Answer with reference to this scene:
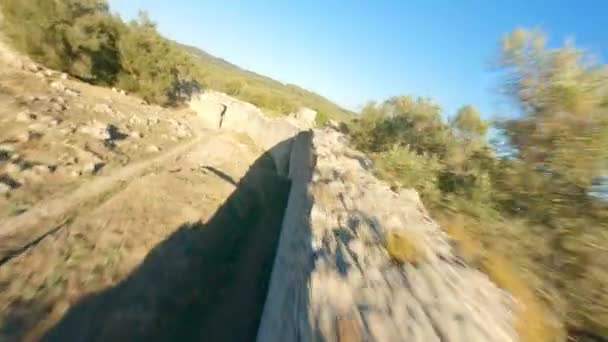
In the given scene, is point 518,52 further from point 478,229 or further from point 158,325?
point 158,325

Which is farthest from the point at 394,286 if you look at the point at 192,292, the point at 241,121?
the point at 241,121

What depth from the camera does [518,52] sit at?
16.8 ft

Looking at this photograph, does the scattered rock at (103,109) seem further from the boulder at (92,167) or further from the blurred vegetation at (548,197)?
the blurred vegetation at (548,197)

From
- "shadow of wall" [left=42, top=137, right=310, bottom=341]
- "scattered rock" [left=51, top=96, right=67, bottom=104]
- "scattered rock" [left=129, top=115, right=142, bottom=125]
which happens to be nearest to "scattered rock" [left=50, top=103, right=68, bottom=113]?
"scattered rock" [left=51, top=96, right=67, bottom=104]

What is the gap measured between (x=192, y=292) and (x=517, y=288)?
539cm

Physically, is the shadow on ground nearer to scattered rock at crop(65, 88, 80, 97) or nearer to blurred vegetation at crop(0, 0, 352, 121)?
scattered rock at crop(65, 88, 80, 97)

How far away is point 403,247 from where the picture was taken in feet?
14.4

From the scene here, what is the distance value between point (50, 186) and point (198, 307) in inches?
173

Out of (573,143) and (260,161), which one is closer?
(573,143)

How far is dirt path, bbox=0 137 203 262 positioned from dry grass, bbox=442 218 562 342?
22.9 feet

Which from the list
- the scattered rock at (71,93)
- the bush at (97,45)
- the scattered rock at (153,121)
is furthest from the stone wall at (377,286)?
the bush at (97,45)

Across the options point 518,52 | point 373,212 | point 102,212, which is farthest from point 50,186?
point 518,52

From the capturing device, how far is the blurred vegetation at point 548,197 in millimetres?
3512

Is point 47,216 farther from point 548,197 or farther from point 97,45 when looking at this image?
point 97,45
